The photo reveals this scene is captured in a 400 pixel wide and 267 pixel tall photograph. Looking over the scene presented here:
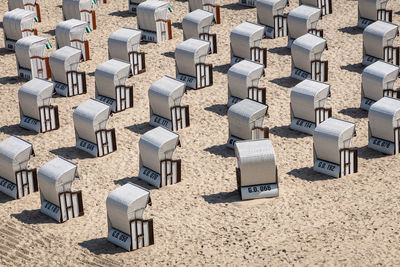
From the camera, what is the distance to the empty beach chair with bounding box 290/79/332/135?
36.5 meters

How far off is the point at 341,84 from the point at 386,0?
8.27 m

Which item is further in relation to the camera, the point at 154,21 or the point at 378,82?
the point at 154,21

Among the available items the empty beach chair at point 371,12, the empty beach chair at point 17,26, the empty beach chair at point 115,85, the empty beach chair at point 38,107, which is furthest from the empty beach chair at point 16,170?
the empty beach chair at point 371,12

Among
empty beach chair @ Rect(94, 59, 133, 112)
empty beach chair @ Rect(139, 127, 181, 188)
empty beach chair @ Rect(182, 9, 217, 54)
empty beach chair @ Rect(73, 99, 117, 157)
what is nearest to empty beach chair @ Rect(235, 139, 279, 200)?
empty beach chair @ Rect(139, 127, 181, 188)

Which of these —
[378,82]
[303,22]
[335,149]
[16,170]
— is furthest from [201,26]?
[16,170]

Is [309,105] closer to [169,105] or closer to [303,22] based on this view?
[169,105]

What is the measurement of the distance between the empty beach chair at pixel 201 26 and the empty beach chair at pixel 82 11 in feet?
20.8

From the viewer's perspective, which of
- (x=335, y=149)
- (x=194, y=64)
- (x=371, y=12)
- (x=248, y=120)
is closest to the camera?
(x=335, y=149)

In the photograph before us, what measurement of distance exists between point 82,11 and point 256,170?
2106cm

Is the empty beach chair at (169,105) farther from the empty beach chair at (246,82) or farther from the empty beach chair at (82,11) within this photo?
the empty beach chair at (82,11)

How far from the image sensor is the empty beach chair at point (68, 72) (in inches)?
1628

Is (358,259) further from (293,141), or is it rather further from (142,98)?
(142,98)

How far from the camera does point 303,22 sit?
4497cm

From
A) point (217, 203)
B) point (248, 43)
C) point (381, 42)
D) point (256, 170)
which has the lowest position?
point (217, 203)
